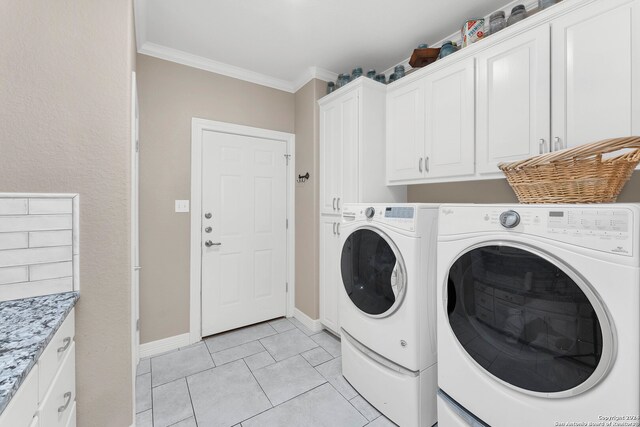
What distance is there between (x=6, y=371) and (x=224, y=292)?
6.32ft

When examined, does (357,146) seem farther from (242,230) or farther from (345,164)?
(242,230)

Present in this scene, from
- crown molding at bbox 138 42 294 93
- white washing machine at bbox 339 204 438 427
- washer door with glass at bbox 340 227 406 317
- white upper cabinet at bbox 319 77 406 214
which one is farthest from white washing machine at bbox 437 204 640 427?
crown molding at bbox 138 42 294 93

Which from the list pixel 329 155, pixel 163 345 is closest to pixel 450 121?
pixel 329 155

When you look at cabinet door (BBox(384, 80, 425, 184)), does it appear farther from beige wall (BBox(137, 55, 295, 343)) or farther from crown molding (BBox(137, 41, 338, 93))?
beige wall (BBox(137, 55, 295, 343))

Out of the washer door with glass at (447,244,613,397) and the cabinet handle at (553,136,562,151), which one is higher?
the cabinet handle at (553,136,562,151)

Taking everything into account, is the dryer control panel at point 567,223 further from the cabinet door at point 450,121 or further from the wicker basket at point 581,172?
the cabinet door at point 450,121

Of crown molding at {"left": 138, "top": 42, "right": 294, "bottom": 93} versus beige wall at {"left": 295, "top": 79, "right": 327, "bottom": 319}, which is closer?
crown molding at {"left": 138, "top": 42, "right": 294, "bottom": 93}

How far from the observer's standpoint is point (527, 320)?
99cm

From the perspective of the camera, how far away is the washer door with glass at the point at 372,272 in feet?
4.84

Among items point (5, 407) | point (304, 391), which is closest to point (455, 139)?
point (304, 391)

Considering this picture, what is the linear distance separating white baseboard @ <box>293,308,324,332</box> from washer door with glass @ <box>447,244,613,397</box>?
1.60m

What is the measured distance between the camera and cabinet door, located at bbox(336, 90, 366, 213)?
7.15ft

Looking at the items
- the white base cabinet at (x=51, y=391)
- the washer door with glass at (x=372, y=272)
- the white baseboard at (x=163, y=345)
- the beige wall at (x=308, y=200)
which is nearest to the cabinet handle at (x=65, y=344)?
the white base cabinet at (x=51, y=391)

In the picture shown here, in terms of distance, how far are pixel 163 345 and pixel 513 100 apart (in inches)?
118
